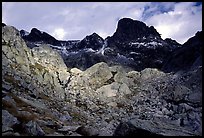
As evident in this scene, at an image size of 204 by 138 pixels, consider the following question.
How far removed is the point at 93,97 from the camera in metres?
72.3

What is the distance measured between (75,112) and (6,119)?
23.2 meters

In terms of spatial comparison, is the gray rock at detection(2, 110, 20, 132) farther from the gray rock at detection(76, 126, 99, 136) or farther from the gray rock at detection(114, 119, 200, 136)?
the gray rock at detection(114, 119, 200, 136)

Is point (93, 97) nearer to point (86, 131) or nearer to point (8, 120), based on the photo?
point (86, 131)

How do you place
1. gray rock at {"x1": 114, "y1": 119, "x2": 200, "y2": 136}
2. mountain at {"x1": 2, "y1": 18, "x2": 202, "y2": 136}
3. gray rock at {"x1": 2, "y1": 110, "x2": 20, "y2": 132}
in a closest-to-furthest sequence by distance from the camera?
gray rock at {"x1": 114, "y1": 119, "x2": 200, "y2": 136} → gray rock at {"x1": 2, "y1": 110, "x2": 20, "y2": 132} → mountain at {"x1": 2, "y1": 18, "x2": 202, "y2": 136}

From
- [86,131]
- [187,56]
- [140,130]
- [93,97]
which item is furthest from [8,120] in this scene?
[187,56]

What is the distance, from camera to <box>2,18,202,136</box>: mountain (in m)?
37.4

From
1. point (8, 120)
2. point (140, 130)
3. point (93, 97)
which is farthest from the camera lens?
point (93, 97)

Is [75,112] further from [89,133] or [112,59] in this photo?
[112,59]

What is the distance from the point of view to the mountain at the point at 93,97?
1473 inches

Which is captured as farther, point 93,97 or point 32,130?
point 93,97

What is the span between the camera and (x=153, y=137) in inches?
1310

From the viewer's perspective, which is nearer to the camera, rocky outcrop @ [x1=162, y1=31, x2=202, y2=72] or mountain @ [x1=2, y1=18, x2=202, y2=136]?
mountain @ [x1=2, y1=18, x2=202, y2=136]

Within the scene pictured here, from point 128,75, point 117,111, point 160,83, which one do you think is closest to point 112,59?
point 128,75

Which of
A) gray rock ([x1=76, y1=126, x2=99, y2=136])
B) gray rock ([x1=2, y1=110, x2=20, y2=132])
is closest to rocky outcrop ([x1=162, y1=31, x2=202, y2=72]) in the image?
gray rock ([x1=76, y1=126, x2=99, y2=136])
